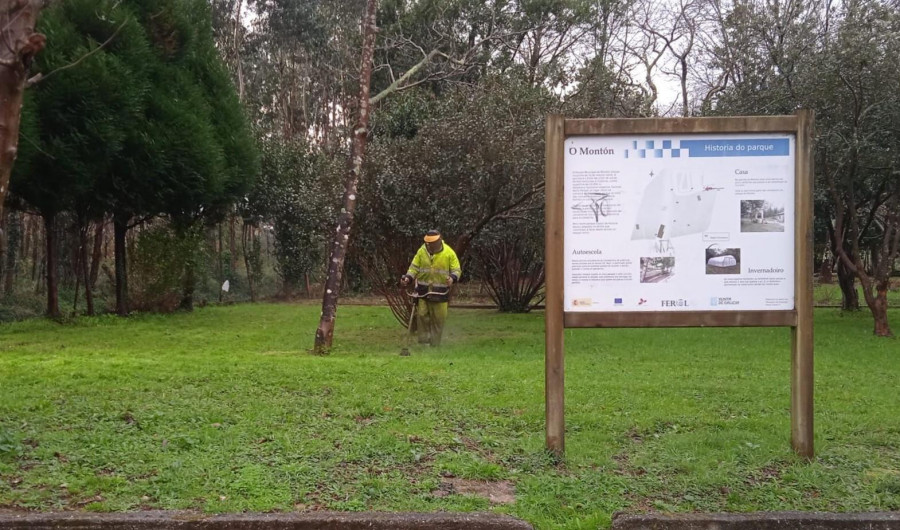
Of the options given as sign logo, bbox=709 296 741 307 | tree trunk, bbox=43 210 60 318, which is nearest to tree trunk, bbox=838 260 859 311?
sign logo, bbox=709 296 741 307

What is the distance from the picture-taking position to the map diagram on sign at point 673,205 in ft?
17.4

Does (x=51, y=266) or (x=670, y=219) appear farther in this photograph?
(x=51, y=266)

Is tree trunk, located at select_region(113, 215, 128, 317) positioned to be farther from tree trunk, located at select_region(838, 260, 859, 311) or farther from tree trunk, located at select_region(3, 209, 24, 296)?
tree trunk, located at select_region(838, 260, 859, 311)

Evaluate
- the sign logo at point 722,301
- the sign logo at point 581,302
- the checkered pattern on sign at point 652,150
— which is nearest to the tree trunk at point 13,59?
the sign logo at point 581,302

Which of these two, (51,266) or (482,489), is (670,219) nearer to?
(482,489)

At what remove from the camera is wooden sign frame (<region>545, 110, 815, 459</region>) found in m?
5.23

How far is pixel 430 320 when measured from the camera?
1274cm

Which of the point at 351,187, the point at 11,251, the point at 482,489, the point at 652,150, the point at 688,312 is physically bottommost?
the point at 482,489

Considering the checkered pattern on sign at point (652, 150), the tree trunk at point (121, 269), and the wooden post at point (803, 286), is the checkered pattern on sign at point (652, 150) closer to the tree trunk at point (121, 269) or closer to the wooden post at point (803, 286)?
the wooden post at point (803, 286)

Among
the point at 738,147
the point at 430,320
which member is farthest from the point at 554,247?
the point at 430,320

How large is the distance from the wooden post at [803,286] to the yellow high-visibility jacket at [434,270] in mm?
7155

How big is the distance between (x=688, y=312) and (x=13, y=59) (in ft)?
15.2

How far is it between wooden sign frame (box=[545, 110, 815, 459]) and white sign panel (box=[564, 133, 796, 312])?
0.17 ft

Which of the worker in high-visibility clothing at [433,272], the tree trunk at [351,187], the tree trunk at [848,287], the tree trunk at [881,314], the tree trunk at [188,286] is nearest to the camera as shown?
the tree trunk at [351,187]
